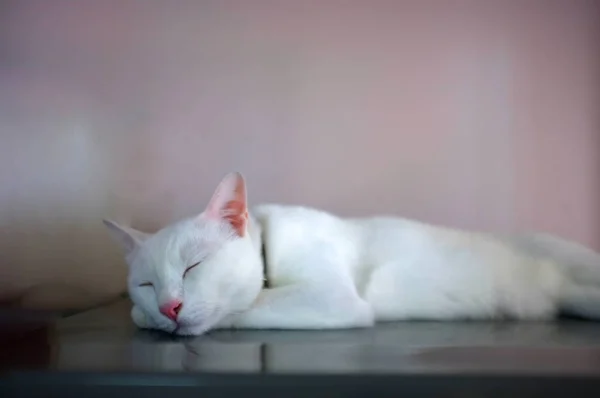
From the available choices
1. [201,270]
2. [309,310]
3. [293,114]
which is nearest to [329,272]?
[309,310]

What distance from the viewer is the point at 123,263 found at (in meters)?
1.43

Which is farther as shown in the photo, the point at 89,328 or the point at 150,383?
the point at 89,328

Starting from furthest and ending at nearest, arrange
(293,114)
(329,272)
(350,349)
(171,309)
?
(293,114)
(329,272)
(171,309)
(350,349)

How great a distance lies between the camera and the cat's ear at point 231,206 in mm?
963

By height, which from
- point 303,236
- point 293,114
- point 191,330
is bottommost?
point 191,330

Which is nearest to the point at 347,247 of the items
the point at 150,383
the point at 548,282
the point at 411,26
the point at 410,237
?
the point at 410,237

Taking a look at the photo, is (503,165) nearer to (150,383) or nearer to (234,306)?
(234,306)

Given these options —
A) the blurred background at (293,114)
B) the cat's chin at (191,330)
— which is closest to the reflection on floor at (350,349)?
the cat's chin at (191,330)

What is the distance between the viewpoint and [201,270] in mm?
920

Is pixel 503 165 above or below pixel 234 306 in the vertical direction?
above

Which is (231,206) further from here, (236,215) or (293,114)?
(293,114)

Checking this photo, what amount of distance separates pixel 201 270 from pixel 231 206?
0.12m

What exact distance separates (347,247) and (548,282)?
359mm

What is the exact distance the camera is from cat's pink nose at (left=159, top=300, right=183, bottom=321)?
0.87m
